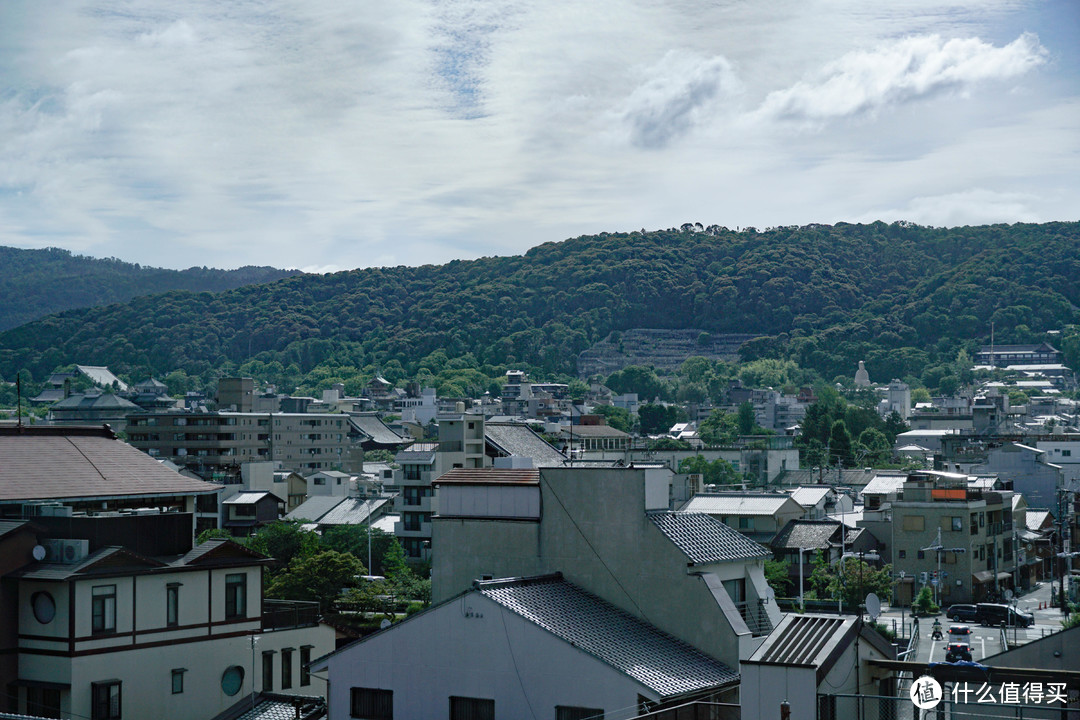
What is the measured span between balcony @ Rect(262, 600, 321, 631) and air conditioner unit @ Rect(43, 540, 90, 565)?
4.66 metres

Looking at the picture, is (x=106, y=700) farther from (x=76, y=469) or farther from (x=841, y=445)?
(x=841, y=445)

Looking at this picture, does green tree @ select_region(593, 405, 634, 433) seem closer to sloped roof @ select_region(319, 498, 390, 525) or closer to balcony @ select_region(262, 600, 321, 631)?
sloped roof @ select_region(319, 498, 390, 525)

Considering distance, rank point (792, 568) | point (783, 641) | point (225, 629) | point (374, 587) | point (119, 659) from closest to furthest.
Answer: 1. point (783, 641)
2. point (119, 659)
3. point (225, 629)
4. point (374, 587)
5. point (792, 568)

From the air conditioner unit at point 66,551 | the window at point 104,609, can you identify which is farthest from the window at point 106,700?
the air conditioner unit at point 66,551

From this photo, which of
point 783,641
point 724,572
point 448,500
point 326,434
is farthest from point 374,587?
point 326,434

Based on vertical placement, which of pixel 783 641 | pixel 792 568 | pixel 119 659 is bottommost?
pixel 792 568

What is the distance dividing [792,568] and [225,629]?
3701cm

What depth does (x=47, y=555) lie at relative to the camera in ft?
70.6

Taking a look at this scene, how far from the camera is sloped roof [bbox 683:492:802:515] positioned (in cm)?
5941

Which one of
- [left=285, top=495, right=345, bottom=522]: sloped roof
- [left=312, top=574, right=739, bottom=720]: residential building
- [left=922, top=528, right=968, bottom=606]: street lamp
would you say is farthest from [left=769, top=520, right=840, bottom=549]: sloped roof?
[left=312, top=574, right=739, bottom=720]: residential building

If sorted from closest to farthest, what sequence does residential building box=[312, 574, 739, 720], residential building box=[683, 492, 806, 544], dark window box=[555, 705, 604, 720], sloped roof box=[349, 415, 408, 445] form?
dark window box=[555, 705, 604, 720] → residential building box=[312, 574, 739, 720] → residential building box=[683, 492, 806, 544] → sloped roof box=[349, 415, 408, 445]

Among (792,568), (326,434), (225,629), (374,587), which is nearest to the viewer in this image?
(225,629)

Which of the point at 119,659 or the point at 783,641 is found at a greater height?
the point at 783,641

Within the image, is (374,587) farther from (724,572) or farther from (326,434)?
(326,434)
